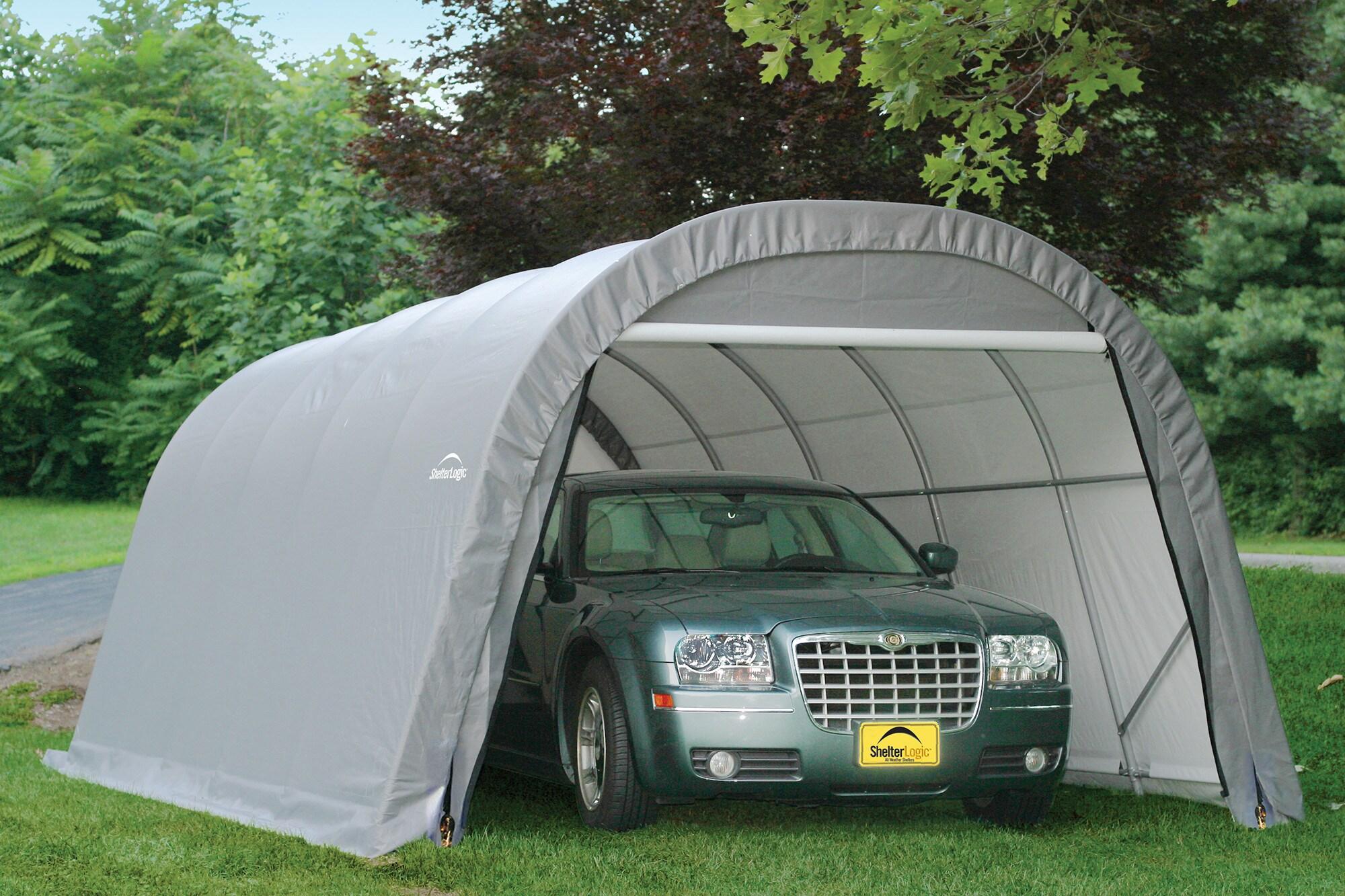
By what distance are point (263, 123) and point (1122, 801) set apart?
3105cm

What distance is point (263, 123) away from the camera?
36188 millimetres

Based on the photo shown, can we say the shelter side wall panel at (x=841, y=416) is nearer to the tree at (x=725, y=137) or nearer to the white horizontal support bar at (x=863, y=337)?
the tree at (x=725, y=137)

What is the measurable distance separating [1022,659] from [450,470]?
9.11 ft

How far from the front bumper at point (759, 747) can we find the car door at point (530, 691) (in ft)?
3.62

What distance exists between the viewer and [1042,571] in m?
9.90

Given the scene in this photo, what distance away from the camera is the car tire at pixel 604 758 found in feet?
23.4

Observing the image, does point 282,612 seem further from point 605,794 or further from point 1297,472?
point 1297,472

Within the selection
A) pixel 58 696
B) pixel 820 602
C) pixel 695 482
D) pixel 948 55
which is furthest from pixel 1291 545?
pixel 820 602

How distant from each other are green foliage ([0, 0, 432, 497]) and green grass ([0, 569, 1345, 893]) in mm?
18508

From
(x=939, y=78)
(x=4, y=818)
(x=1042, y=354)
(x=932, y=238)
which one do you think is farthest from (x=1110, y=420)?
(x=4, y=818)

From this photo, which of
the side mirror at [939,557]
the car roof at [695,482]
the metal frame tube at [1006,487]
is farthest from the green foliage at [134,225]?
the side mirror at [939,557]

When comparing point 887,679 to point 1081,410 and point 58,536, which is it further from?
point 58,536

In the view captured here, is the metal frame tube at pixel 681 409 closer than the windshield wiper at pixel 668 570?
No

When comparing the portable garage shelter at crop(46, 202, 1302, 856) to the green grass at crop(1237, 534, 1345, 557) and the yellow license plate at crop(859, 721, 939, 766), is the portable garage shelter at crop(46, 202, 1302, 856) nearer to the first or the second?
the yellow license plate at crop(859, 721, 939, 766)
